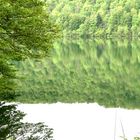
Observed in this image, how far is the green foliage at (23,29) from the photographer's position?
89.5 ft

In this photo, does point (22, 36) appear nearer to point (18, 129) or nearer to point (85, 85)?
point (18, 129)

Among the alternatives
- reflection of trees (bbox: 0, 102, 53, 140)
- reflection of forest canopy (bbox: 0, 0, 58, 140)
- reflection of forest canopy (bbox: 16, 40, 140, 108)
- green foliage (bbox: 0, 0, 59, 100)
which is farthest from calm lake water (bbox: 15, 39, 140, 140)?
green foliage (bbox: 0, 0, 59, 100)

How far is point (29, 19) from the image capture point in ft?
92.6

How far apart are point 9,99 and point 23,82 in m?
19.6

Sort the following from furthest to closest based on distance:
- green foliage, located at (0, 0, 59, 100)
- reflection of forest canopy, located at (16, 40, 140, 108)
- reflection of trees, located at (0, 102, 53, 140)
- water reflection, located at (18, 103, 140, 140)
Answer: reflection of forest canopy, located at (16, 40, 140, 108)
water reflection, located at (18, 103, 140, 140)
green foliage, located at (0, 0, 59, 100)
reflection of trees, located at (0, 102, 53, 140)

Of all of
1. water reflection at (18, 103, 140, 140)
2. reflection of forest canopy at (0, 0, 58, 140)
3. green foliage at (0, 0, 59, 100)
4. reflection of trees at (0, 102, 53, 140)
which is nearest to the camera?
reflection of trees at (0, 102, 53, 140)

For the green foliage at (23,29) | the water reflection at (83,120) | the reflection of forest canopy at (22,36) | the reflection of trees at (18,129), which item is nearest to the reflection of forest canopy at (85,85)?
the water reflection at (83,120)

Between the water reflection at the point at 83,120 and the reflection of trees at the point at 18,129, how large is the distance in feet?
2.80

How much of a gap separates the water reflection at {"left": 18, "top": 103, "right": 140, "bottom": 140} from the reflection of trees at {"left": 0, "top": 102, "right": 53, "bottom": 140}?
85 cm

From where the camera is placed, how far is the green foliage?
1074 inches

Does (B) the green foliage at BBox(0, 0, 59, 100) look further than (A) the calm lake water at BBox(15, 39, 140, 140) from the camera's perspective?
No

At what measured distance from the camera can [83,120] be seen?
1363 inches

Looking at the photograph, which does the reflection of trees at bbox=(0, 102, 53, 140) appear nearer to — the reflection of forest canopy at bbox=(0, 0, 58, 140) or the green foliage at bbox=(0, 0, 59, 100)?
the reflection of forest canopy at bbox=(0, 0, 58, 140)

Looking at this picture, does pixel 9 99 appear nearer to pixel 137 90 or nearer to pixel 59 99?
pixel 59 99
